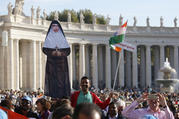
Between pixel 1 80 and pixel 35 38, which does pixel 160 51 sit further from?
pixel 1 80

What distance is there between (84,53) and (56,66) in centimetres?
7638

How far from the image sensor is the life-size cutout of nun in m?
15.8

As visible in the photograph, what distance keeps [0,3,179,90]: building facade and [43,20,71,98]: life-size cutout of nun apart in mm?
57408

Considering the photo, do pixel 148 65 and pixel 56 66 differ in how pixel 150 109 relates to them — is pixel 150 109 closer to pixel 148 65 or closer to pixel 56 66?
pixel 56 66

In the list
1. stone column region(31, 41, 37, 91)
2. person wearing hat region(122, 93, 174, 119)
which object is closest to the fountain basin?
stone column region(31, 41, 37, 91)

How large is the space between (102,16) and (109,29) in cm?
3288

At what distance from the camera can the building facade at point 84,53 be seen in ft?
244

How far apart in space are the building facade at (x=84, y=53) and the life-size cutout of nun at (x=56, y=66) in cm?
5741

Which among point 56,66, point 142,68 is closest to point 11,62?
point 142,68

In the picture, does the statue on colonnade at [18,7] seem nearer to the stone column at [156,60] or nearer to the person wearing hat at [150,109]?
the stone column at [156,60]

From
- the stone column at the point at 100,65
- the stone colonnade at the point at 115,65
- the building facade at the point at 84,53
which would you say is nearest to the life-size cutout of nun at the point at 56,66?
the building facade at the point at 84,53

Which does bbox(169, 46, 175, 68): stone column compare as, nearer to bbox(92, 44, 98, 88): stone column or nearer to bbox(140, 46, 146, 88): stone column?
bbox(140, 46, 146, 88): stone column

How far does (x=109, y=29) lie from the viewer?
305 feet

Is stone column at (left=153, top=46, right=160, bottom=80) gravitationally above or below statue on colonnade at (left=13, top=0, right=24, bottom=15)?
below
